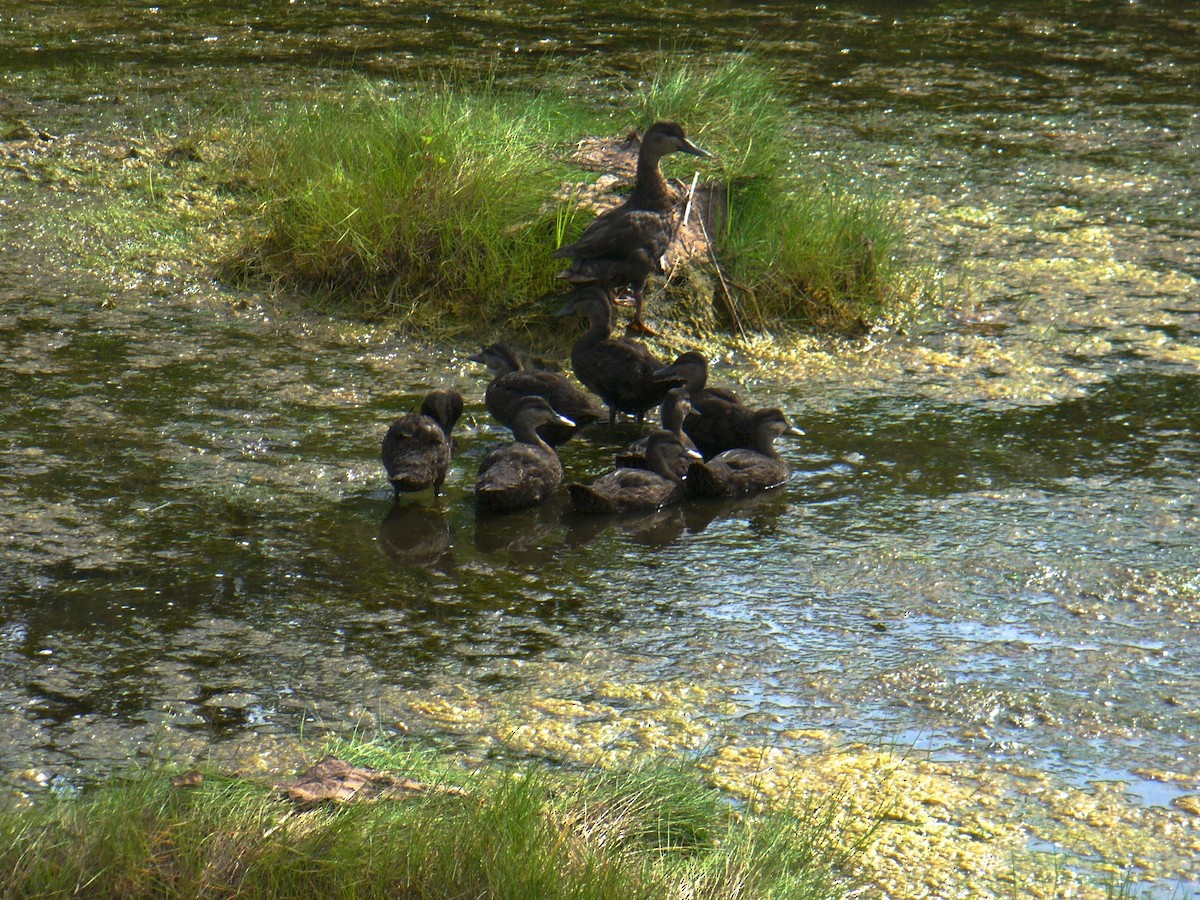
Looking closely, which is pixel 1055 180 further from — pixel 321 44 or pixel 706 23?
pixel 321 44

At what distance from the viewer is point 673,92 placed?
8305 mm

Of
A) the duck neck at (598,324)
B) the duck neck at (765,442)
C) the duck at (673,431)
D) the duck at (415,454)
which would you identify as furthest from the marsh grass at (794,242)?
the duck at (415,454)

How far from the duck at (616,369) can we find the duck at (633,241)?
244 millimetres

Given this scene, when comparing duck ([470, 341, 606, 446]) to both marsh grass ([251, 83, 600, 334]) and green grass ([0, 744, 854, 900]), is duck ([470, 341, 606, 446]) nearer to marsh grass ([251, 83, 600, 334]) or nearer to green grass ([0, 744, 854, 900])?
marsh grass ([251, 83, 600, 334])

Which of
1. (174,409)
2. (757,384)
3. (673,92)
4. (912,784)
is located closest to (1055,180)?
(673,92)

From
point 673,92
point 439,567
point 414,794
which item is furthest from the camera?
point 673,92

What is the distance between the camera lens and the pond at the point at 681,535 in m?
3.81

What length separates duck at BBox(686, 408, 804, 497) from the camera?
534cm

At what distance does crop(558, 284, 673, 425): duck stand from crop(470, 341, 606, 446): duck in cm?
11

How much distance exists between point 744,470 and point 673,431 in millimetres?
470

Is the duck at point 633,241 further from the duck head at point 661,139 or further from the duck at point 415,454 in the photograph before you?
the duck at point 415,454

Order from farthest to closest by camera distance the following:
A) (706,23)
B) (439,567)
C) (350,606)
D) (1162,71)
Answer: (706,23), (1162,71), (439,567), (350,606)

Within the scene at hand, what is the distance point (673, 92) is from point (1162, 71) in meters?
4.91

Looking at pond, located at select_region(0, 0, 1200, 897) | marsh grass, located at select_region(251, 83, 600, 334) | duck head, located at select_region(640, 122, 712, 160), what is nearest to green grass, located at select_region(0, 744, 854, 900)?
pond, located at select_region(0, 0, 1200, 897)
